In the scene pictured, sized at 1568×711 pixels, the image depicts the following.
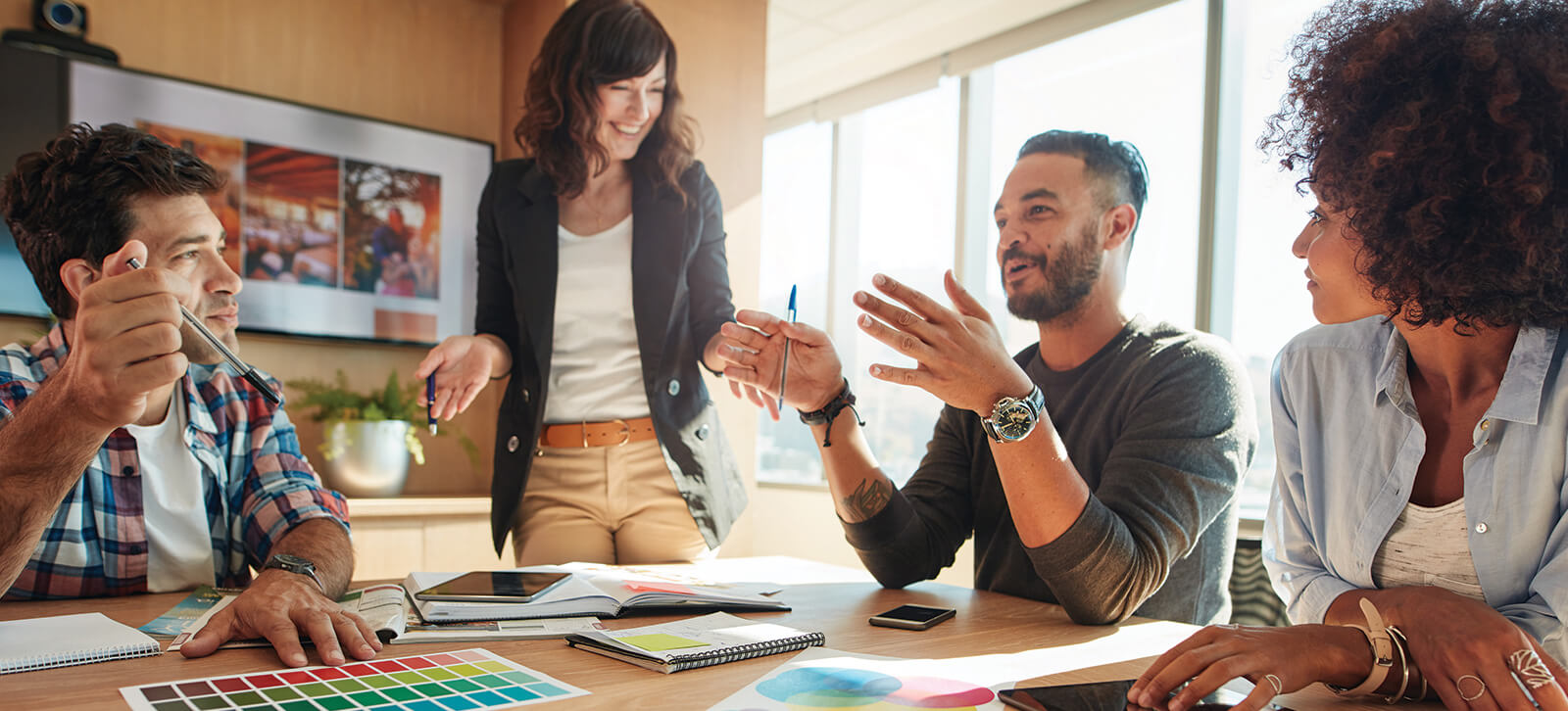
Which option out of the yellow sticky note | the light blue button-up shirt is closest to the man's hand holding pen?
the yellow sticky note

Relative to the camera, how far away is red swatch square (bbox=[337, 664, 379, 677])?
888 mm

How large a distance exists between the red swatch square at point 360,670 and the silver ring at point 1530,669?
104 cm

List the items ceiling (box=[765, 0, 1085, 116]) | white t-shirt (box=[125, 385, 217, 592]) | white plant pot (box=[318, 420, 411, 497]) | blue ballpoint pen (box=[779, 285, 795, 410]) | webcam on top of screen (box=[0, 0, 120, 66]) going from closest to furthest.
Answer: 1. white t-shirt (box=[125, 385, 217, 592])
2. blue ballpoint pen (box=[779, 285, 795, 410])
3. webcam on top of screen (box=[0, 0, 120, 66])
4. white plant pot (box=[318, 420, 411, 497])
5. ceiling (box=[765, 0, 1085, 116])

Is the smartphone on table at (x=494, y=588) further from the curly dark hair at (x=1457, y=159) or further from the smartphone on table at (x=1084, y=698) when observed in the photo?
the curly dark hair at (x=1457, y=159)

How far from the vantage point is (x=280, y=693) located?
0.81m

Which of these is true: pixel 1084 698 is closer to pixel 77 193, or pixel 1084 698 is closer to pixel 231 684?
pixel 231 684

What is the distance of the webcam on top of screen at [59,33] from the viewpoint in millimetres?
2863

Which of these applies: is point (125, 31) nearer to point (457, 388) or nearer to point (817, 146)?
point (457, 388)

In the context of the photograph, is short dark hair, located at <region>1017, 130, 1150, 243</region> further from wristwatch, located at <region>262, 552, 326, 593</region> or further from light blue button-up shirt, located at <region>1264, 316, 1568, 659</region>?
wristwatch, located at <region>262, 552, 326, 593</region>

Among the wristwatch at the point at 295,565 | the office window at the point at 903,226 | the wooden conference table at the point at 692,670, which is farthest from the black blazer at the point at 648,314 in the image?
the office window at the point at 903,226

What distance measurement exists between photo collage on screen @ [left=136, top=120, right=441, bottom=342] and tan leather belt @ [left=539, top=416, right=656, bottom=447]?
1870 mm

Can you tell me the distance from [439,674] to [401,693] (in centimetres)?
7

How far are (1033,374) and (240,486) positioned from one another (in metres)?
1.41

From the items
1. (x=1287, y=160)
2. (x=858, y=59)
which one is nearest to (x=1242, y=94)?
(x=858, y=59)
